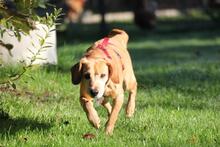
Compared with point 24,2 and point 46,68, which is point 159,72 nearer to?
point 46,68

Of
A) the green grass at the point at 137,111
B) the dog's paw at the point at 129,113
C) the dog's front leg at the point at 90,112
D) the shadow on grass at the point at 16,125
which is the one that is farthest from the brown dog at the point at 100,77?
the shadow on grass at the point at 16,125

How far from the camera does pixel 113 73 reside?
21.3 feet

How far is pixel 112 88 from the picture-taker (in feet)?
21.7

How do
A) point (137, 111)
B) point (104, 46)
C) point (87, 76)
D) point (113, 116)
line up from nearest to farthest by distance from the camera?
1. point (87, 76)
2. point (113, 116)
3. point (104, 46)
4. point (137, 111)

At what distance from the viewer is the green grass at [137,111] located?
247 inches

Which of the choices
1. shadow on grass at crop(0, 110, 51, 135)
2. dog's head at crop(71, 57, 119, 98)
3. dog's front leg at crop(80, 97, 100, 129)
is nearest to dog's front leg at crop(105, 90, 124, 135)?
dog's front leg at crop(80, 97, 100, 129)

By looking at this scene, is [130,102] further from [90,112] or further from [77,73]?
[77,73]

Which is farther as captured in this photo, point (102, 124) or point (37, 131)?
point (102, 124)

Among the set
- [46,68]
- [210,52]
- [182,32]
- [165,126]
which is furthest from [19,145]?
[182,32]

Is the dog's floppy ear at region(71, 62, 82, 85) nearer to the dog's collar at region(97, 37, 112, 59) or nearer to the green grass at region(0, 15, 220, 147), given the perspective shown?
the dog's collar at region(97, 37, 112, 59)

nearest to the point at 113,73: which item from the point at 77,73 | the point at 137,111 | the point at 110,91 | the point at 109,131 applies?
the point at 110,91

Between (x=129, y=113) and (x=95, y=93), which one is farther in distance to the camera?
(x=129, y=113)

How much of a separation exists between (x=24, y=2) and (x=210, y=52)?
12139 mm

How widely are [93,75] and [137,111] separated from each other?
180 centimetres
